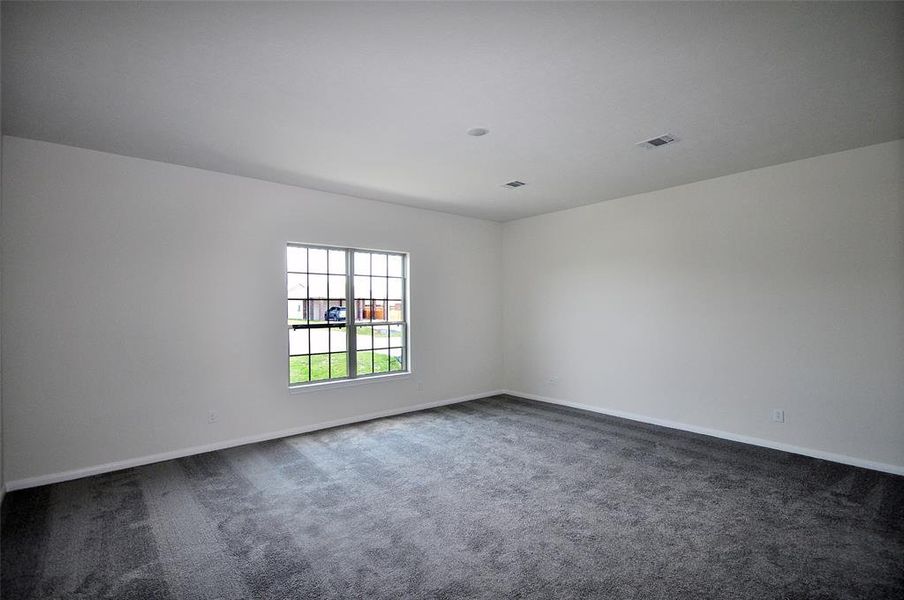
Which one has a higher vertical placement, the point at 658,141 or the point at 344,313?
the point at 658,141

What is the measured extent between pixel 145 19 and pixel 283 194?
2.86 meters

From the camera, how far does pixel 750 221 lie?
179 inches

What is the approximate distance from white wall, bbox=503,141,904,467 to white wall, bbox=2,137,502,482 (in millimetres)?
2837

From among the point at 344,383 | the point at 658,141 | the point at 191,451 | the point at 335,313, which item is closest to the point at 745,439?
the point at 658,141

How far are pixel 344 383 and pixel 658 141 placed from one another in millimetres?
4106

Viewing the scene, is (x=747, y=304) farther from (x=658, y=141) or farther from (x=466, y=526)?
(x=466, y=526)

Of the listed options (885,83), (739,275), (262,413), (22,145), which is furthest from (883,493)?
(22,145)

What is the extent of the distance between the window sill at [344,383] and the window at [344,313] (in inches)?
3.0

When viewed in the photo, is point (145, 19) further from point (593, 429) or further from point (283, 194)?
point (593, 429)

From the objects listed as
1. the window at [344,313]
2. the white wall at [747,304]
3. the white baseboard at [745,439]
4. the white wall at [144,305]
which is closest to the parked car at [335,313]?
the window at [344,313]

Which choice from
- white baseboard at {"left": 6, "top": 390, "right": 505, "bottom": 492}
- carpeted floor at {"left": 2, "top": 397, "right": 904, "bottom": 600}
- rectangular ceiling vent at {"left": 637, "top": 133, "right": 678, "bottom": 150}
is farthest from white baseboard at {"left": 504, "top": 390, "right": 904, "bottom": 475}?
rectangular ceiling vent at {"left": 637, "top": 133, "right": 678, "bottom": 150}

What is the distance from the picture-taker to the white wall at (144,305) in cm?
355

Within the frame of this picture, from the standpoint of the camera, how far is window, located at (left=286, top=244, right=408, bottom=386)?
16.7ft

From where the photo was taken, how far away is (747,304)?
180 inches
